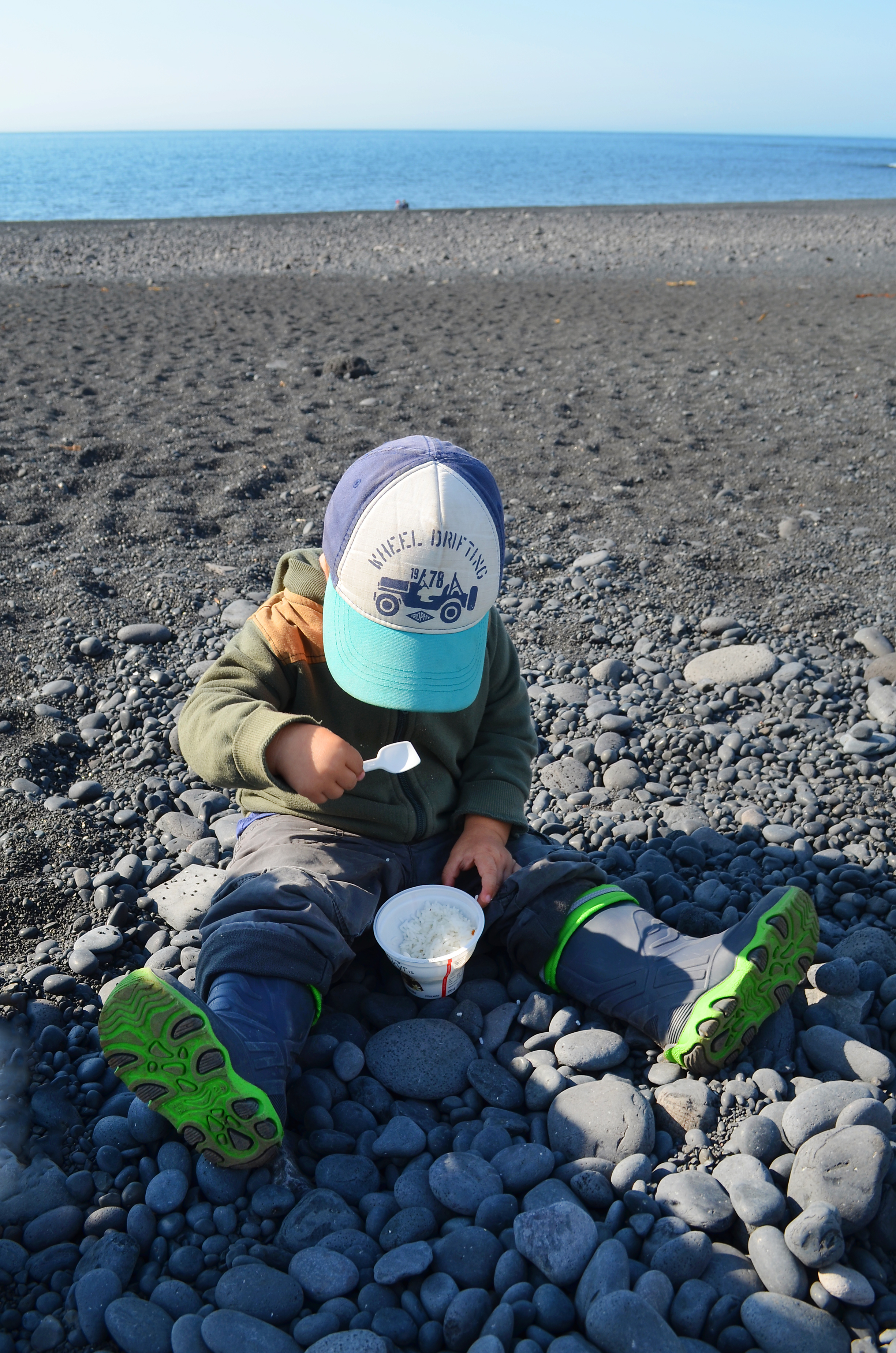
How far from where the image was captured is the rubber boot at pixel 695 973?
1.99 metres

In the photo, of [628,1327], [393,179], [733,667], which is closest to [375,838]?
[628,1327]

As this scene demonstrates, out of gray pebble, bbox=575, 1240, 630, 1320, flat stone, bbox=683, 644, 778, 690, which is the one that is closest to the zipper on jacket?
gray pebble, bbox=575, 1240, 630, 1320

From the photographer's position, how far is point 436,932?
2.22 m

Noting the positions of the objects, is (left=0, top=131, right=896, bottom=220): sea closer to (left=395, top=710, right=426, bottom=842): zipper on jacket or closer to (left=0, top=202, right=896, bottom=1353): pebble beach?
(left=0, top=202, right=896, bottom=1353): pebble beach

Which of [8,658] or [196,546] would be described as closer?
[8,658]

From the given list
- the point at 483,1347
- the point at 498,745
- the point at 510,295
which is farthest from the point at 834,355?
the point at 483,1347

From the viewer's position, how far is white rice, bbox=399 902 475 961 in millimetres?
2186

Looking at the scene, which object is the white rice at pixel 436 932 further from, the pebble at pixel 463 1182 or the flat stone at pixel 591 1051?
the pebble at pixel 463 1182

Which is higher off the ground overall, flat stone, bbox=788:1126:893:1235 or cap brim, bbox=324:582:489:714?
cap brim, bbox=324:582:489:714

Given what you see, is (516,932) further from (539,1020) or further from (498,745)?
(498,745)

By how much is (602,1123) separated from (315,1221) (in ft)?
1.89

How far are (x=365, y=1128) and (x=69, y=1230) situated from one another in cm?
56

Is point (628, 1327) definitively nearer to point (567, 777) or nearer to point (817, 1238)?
point (817, 1238)

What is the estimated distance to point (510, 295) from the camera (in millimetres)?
11727
